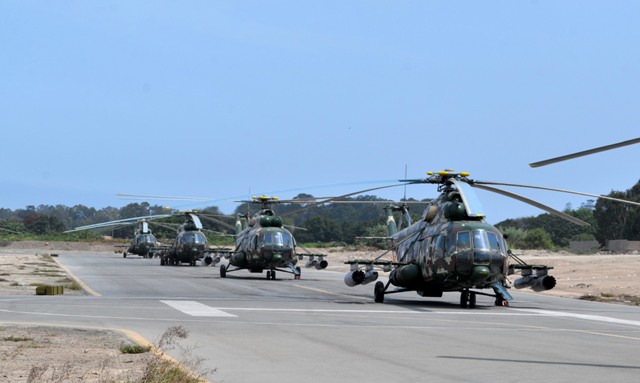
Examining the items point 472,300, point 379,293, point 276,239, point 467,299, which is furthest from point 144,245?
point 472,300

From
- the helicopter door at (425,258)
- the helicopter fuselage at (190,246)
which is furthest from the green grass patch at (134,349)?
the helicopter fuselage at (190,246)

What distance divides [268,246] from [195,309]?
19050 millimetres

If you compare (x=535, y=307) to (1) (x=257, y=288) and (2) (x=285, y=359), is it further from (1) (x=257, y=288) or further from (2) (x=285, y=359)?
(2) (x=285, y=359)

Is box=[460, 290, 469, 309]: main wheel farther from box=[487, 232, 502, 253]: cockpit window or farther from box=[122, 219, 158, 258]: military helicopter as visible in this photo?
box=[122, 219, 158, 258]: military helicopter

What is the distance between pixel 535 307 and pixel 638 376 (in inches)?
627

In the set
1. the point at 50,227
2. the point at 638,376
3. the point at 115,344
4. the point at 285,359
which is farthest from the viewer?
the point at 50,227

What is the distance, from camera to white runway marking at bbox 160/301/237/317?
832 inches

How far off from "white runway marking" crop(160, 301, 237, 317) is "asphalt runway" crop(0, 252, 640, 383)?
29 mm

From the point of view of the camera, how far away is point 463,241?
2516 cm

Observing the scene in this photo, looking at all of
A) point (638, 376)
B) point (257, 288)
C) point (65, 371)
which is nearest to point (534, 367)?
point (638, 376)

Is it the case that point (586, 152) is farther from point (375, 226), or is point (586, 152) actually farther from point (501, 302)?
point (375, 226)

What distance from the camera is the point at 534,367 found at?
40.3 ft

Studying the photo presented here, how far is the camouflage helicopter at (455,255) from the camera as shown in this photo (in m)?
25.0

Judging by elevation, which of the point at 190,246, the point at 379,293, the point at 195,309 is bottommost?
the point at 195,309
